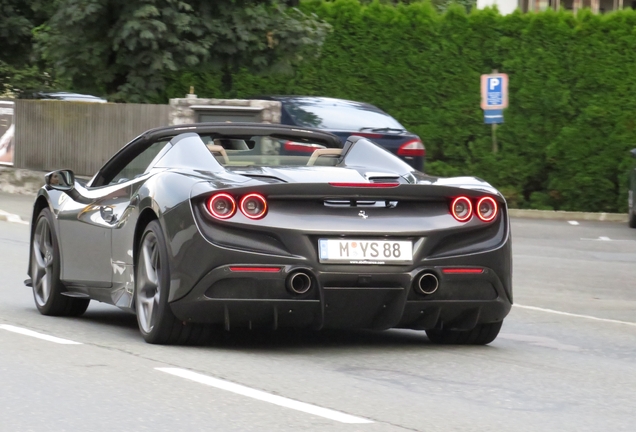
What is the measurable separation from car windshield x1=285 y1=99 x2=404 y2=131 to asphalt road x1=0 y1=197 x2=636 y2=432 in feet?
31.7

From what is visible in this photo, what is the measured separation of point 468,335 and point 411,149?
11.5 meters

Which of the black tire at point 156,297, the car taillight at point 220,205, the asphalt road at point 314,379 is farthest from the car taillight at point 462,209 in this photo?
the black tire at point 156,297

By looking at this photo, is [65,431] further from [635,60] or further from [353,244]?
[635,60]

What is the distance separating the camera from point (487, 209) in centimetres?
745

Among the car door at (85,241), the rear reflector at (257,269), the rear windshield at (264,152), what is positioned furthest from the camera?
the car door at (85,241)

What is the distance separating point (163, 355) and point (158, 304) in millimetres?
325

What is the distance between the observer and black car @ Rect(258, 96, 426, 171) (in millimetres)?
19212

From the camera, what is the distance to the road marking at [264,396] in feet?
18.3

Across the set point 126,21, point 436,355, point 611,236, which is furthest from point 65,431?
point 126,21

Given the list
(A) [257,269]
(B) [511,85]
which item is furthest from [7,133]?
(A) [257,269]

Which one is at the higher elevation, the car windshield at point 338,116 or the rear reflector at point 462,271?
the car windshield at point 338,116

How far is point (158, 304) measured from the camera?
739 centimetres

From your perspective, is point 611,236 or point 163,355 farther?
point 611,236

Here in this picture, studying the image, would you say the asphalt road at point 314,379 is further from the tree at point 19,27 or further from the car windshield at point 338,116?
the tree at point 19,27
